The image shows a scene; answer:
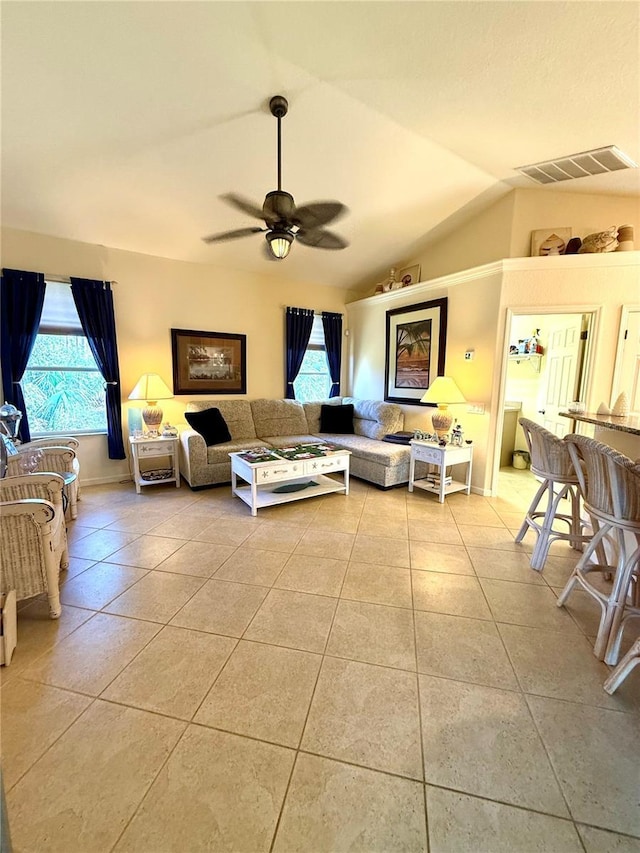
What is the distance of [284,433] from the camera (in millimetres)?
5098

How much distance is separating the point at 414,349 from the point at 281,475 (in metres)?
2.68

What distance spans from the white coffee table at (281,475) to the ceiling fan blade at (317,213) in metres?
2.09

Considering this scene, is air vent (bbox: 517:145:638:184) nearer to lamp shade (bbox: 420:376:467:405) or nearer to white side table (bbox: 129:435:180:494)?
lamp shade (bbox: 420:376:467:405)

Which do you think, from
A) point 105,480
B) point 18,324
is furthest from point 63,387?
point 105,480

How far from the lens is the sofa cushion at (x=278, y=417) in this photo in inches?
196

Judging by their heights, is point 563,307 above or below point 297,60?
below

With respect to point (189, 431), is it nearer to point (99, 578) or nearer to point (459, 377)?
→ point (99, 578)

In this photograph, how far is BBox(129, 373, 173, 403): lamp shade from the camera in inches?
156

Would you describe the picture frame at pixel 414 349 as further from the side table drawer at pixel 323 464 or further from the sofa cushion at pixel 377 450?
the side table drawer at pixel 323 464

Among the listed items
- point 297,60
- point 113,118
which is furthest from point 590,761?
point 113,118

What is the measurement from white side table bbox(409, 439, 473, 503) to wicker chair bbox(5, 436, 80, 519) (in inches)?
134

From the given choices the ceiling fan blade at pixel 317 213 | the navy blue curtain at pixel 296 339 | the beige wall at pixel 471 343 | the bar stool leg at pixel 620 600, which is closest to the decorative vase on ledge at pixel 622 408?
the bar stool leg at pixel 620 600

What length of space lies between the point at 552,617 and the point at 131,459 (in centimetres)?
451

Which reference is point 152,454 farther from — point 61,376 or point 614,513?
point 614,513
